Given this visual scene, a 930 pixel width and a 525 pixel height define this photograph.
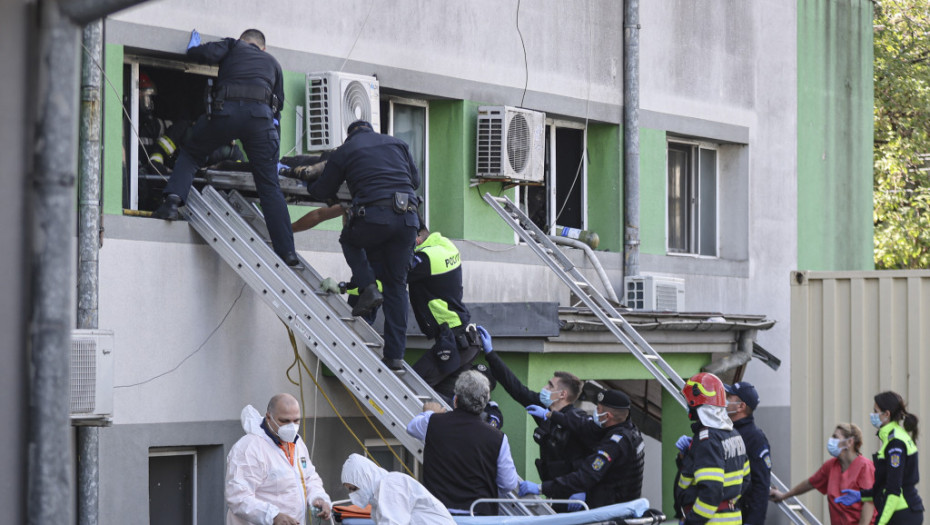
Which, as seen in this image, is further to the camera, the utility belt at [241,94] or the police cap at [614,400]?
the utility belt at [241,94]

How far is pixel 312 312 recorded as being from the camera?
1023cm

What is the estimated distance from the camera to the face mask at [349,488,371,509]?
8070mm

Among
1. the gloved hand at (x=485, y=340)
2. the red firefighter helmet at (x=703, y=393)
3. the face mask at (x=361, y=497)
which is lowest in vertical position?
the face mask at (x=361, y=497)

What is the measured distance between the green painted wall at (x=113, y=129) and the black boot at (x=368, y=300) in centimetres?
202

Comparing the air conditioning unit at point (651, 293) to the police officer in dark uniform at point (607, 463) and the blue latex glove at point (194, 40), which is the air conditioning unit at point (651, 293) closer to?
the police officer in dark uniform at point (607, 463)

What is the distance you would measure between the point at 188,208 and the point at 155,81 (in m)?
1.33

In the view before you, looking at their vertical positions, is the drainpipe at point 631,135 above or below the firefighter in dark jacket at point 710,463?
above

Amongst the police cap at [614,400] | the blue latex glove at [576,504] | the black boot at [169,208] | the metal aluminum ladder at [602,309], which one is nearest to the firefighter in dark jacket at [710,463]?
the police cap at [614,400]

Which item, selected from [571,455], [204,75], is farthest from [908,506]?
[204,75]

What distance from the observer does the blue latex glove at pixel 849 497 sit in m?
11.1

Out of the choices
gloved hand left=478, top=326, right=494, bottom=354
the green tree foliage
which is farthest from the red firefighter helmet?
the green tree foliage

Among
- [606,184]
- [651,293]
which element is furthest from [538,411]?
[606,184]

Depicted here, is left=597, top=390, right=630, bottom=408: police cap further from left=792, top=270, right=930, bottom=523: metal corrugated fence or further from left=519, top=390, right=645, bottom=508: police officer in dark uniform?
left=792, top=270, right=930, bottom=523: metal corrugated fence

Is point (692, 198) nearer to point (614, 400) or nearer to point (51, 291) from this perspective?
point (614, 400)
